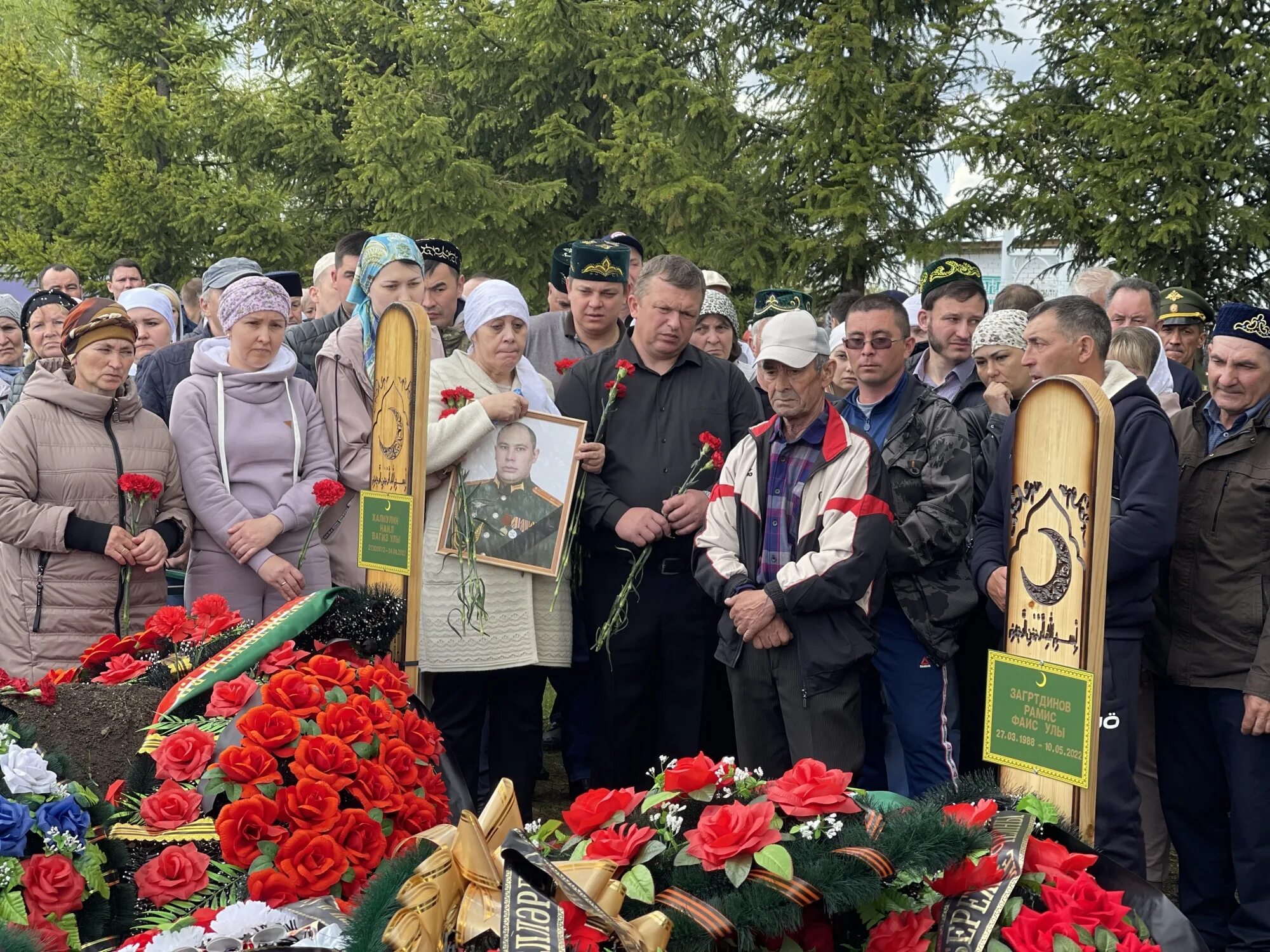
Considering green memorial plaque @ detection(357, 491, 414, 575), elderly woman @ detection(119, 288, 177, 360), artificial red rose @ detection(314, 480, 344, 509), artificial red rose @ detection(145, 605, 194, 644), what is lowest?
artificial red rose @ detection(145, 605, 194, 644)

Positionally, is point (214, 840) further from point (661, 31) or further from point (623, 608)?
point (661, 31)

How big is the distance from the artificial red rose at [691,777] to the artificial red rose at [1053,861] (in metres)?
0.60

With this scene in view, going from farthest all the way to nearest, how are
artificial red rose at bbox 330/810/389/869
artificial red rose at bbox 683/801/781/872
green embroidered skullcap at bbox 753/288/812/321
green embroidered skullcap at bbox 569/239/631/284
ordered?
green embroidered skullcap at bbox 753/288/812/321 < green embroidered skullcap at bbox 569/239/631/284 < artificial red rose at bbox 330/810/389/869 < artificial red rose at bbox 683/801/781/872

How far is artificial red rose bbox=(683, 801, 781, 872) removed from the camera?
2.12 metres

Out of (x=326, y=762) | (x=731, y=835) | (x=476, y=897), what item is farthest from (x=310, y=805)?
(x=731, y=835)

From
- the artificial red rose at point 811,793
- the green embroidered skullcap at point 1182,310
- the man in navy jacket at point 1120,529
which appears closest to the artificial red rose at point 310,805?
the artificial red rose at point 811,793

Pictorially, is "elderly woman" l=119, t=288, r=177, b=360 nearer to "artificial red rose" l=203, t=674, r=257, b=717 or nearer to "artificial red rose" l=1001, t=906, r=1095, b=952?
"artificial red rose" l=203, t=674, r=257, b=717

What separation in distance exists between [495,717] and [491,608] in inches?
22.0

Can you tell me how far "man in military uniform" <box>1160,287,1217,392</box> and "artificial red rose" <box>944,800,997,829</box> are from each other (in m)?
4.93

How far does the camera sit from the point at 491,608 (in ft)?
15.4

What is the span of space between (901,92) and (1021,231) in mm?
1905

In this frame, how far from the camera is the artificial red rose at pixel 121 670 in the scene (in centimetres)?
334

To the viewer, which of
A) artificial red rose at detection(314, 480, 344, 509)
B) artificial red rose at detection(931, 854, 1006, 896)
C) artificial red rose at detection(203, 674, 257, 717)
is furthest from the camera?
artificial red rose at detection(314, 480, 344, 509)

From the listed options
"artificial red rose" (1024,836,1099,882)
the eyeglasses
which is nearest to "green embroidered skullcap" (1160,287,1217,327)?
the eyeglasses
